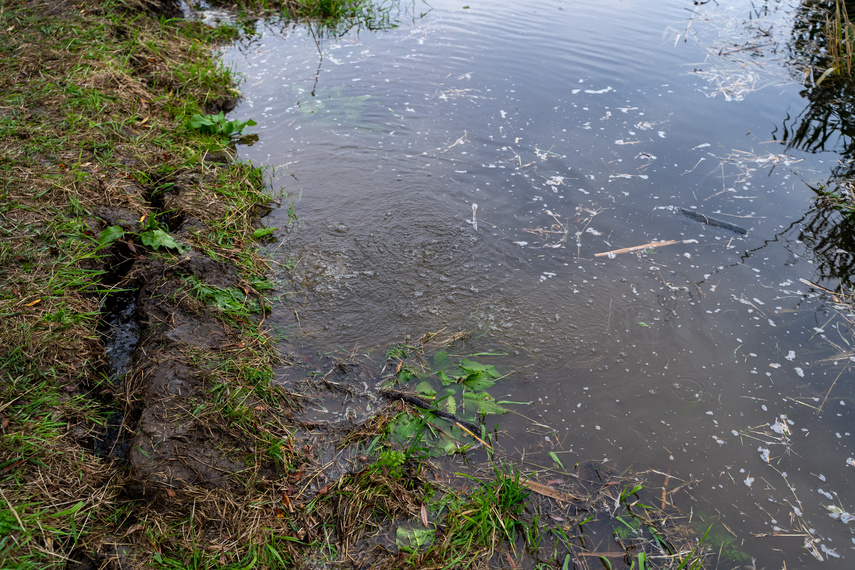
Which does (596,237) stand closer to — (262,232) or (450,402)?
(450,402)

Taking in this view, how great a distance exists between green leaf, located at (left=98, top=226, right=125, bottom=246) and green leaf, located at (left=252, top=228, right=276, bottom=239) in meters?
0.90

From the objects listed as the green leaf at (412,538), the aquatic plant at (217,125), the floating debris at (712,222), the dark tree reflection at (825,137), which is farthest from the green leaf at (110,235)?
the dark tree reflection at (825,137)

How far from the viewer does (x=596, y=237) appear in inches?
154

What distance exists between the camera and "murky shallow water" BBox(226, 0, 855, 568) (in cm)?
270

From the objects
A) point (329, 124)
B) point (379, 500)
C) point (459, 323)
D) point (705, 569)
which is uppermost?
point (329, 124)

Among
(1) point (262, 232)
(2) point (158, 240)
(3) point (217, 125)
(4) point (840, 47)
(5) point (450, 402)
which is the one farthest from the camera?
(4) point (840, 47)

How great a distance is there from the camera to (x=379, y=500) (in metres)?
2.32

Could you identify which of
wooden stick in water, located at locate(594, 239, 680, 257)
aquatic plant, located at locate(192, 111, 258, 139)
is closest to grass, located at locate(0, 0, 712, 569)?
aquatic plant, located at locate(192, 111, 258, 139)

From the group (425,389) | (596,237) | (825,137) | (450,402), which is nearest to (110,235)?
(425,389)

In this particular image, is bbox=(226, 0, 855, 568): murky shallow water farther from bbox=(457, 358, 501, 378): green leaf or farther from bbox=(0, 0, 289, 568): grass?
bbox=(0, 0, 289, 568): grass

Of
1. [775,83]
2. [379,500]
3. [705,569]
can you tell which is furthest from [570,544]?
[775,83]

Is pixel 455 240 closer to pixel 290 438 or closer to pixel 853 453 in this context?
pixel 290 438

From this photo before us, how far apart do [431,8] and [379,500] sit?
7543mm

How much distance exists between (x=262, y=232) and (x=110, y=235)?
1.00m
